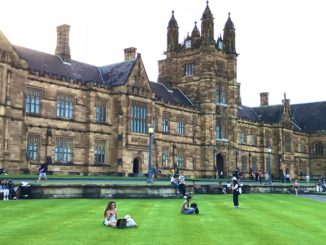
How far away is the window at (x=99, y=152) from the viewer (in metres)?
49.2

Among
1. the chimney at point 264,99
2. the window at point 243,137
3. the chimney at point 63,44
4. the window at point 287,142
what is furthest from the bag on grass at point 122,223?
the chimney at point 264,99

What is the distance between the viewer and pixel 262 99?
9438 cm

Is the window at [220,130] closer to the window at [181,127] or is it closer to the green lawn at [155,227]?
the window at [181,127]

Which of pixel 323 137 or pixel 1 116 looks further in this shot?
pixel 323 137

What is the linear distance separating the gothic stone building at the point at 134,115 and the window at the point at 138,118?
115 millimetres

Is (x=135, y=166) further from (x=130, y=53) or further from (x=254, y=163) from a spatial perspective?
(x=254, y=163)

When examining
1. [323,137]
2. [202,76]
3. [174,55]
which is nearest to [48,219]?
[202,76]

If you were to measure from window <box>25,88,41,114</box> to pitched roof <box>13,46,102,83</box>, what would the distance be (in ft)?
6.56

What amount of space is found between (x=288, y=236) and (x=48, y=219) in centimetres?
862

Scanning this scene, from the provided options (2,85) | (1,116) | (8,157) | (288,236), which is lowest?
(288,236)

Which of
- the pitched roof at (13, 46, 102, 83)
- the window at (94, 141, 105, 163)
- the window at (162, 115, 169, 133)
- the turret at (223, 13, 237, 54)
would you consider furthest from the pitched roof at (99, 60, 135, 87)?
the turret at (223, 13, 237, 54)

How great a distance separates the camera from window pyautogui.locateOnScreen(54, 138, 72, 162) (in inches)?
1800

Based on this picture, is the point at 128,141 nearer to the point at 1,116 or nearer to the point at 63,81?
the point at 63,81

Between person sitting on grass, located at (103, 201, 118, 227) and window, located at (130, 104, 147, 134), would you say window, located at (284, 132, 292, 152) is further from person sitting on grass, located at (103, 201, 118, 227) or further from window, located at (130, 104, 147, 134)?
person sitting on grass, located at (103, 201, 118, 227)
